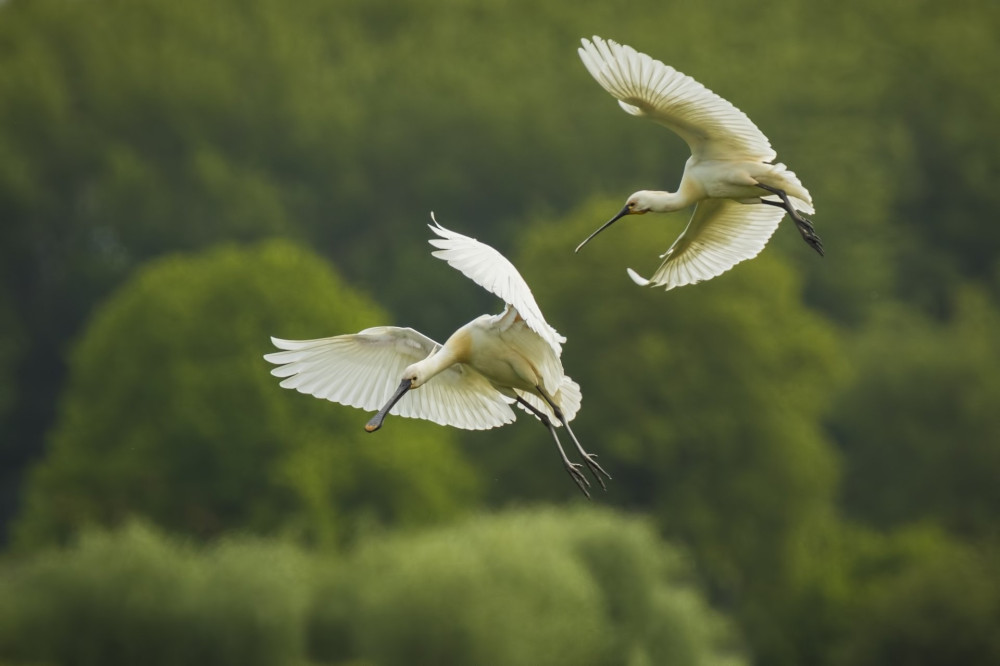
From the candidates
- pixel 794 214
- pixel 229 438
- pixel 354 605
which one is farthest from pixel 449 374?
pixel 229 438

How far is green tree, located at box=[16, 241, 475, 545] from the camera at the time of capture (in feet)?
180

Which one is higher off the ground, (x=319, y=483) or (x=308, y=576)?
(x=319, y=483)

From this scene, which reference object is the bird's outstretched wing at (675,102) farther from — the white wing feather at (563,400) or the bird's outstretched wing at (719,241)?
the white wing feather at (563,400)

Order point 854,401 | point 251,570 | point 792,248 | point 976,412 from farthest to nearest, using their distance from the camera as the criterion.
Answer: point 792,248, point 854,401, point 976,412, point 251,570

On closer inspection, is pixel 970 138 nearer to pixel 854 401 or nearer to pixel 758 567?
pixel 854 401

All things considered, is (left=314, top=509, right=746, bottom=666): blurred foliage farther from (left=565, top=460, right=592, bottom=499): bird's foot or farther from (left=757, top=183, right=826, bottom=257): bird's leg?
(left=757, top=183, right=826, bottom=257): bird's leg

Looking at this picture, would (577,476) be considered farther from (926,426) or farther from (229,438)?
(926,426)

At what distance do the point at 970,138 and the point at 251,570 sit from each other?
55576mm

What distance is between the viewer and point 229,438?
56312 millimetres

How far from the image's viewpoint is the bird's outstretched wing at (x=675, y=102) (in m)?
19.6

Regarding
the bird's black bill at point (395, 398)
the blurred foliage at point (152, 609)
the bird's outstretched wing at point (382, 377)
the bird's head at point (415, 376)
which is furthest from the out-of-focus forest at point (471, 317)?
the bird's head at point (415, 376)

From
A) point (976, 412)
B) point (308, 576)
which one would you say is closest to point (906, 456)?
point (976, 412)

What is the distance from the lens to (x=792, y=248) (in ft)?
253

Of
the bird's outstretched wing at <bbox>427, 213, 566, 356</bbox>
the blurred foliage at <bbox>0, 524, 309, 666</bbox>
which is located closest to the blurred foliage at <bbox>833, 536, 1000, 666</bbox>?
the blurred foliage at <bbox>0, 524, 309, 666</bbox>
